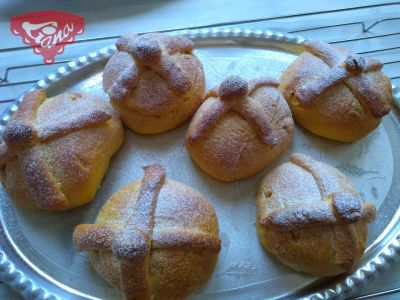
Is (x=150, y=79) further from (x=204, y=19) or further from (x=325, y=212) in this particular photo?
(x=204, y=19)

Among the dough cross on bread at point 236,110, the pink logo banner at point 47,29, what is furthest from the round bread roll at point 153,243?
the pink logo banner at point 47,29

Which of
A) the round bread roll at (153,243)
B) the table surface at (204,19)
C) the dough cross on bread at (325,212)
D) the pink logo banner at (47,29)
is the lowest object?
the round bread roll at (153,243)

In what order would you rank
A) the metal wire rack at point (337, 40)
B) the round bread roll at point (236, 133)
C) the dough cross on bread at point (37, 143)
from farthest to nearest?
the metal wire rack at point (337, 40)
the round bread roll at point (236, 133)
the dough cross on bread at point (37, 143)

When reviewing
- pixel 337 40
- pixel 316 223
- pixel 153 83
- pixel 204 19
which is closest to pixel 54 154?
pixel 153 83

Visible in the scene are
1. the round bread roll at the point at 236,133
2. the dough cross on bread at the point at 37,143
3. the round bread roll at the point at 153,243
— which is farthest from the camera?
the round bread roll at the point at 236,133

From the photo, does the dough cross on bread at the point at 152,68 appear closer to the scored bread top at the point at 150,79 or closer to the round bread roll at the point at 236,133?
the scored bread top at the point at 150,79
